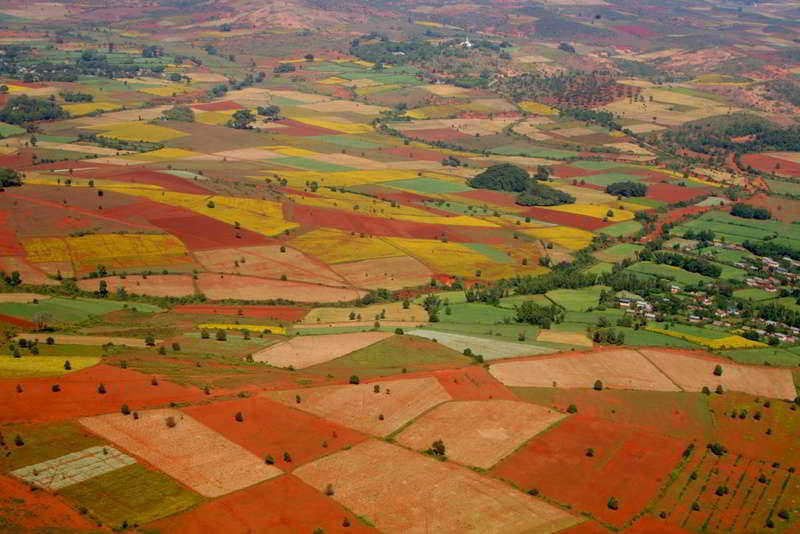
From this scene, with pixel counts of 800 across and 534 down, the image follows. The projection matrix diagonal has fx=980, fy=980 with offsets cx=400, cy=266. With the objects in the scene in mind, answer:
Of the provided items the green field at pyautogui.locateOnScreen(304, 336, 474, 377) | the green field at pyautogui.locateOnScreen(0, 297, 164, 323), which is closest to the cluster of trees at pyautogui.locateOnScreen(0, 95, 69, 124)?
the green field at pyautogui.locateOnScreen(0, 297, 164, 323)

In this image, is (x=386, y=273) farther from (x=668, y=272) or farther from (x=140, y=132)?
(x=140, y=132)

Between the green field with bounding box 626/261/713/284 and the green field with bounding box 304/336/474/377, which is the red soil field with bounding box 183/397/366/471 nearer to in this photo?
the green field with bounding box 304/336/474/377

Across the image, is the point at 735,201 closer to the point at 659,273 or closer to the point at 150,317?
the point at 659,273

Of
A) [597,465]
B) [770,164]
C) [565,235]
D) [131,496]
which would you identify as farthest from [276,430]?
[770,164]

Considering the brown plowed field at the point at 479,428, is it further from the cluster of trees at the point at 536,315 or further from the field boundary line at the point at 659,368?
the cluster of trees at the point at 536,315

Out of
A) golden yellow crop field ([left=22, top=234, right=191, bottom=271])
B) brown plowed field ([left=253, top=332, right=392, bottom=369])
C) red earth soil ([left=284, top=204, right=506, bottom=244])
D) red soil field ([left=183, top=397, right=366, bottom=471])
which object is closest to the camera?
red soil field ([left=183, top=397, right=366, bottom=471])
